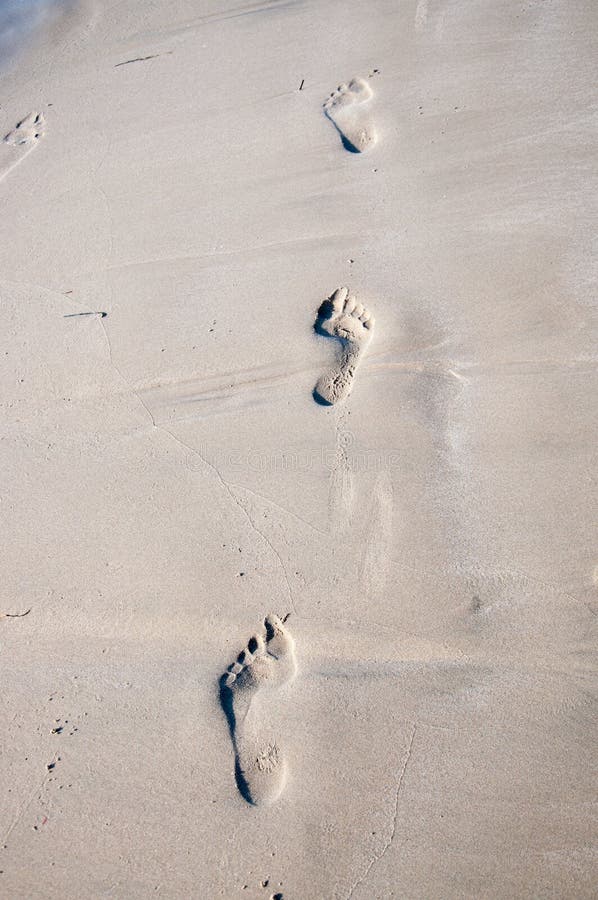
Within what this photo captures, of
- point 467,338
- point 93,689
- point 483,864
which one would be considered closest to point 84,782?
point 93,689

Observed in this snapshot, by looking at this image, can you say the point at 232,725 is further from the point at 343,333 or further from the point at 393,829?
the point at 343,333

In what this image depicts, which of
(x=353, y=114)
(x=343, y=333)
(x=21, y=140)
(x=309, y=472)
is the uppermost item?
(x=21, y=140)

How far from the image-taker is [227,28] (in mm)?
4266

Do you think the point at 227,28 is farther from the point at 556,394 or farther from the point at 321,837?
the point at 321,837

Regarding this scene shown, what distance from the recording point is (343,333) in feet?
10.3

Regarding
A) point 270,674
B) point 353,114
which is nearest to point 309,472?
point 270,674

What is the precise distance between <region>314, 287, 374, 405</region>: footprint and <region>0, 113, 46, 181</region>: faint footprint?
2346 mm

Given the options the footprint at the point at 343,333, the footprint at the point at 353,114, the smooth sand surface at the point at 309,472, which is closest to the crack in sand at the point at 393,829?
the smooth sand surface at the point at 309,472

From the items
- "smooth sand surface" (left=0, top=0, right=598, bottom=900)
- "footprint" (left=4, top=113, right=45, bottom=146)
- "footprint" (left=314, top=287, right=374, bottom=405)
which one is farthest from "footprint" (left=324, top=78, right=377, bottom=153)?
"footprint" (left=4, top=113, right=45, bottom=146)

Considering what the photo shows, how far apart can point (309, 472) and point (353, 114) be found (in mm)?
2285

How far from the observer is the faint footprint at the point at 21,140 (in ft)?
13.1

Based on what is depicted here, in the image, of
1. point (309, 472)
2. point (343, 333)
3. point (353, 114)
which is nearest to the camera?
point (309, 472)

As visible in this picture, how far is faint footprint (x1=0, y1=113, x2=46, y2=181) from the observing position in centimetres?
400

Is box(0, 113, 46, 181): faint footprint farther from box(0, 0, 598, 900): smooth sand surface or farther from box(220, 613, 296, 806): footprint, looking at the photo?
box(220, 613, 296, 806): footprint
